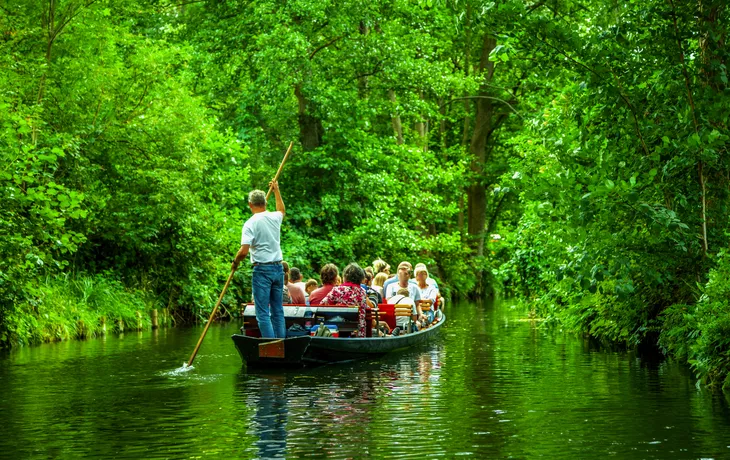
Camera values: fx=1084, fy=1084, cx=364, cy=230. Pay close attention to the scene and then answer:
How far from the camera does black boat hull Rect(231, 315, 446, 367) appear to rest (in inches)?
536

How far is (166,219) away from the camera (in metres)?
24.3

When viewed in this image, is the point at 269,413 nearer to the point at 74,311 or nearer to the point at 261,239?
the point at 261,239

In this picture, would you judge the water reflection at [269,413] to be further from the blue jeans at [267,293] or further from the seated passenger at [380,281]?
the seated passenger at [380,281]

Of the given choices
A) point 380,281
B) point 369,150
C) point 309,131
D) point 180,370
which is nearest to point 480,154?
point 369,150

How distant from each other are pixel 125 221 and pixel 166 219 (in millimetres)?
1016

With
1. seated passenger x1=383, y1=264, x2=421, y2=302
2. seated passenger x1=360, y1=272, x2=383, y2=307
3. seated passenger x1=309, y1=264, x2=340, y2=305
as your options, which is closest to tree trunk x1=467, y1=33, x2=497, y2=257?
seated passenger x1=383, y1=264, x2=421, y2=302

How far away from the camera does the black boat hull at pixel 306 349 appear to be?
13.6 m

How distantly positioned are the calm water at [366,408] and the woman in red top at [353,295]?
2.15 ft

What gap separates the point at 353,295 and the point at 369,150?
16642 millimetres

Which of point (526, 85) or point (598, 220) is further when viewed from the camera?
point (526, 85)

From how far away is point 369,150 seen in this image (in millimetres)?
31328

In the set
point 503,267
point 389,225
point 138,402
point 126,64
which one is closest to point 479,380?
point 138,402

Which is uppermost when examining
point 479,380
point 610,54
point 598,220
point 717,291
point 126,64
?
point 126,64

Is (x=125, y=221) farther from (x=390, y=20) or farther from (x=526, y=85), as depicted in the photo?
(x=526, y=85)
